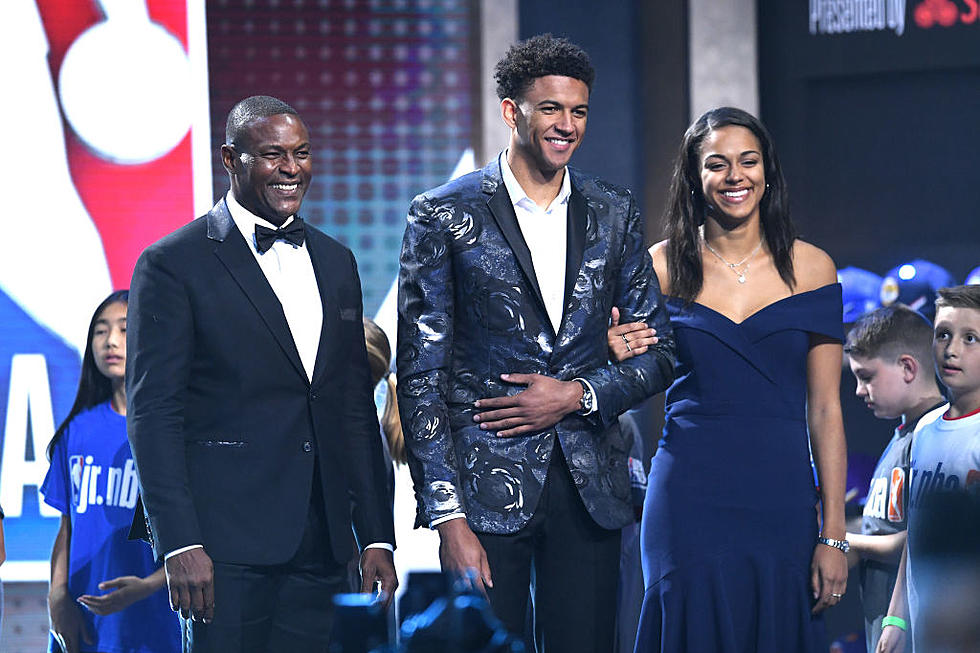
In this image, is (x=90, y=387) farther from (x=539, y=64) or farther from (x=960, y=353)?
(x=960, y=353)

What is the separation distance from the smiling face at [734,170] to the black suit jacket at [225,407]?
0.92 meters

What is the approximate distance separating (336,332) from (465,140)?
2.80 meters

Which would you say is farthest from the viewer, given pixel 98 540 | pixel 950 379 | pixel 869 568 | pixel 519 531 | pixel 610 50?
pixel 610 50

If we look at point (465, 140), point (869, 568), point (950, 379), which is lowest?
point (869, 568)

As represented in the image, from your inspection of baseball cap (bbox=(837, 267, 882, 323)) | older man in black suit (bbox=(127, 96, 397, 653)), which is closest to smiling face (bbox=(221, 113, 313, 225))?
older man in black suit (bbox=(127, 96, 397, 653))

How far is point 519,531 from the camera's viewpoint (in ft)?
7.26

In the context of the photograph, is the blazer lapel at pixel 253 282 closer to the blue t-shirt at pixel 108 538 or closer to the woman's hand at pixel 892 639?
the blue t-shirt at pixel 108 538

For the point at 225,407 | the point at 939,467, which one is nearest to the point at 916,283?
the point at 939,467

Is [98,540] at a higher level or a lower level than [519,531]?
lower

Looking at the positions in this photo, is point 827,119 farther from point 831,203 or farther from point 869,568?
point 869,568

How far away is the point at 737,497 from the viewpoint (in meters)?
2.53

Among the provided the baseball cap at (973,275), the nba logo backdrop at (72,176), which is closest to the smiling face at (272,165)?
the nba logo backdrop at (72,176)

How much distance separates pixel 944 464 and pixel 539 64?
4.46 feet

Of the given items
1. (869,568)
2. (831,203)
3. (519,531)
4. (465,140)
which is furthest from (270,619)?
(831,203)
